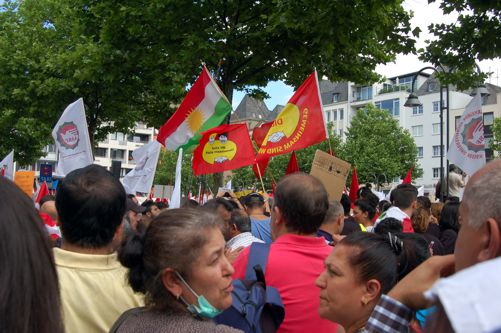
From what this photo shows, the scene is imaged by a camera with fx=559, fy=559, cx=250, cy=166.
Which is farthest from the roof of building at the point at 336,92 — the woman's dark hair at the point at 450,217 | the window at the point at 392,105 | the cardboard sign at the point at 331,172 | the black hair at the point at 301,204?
the black hair at the point at 301,204

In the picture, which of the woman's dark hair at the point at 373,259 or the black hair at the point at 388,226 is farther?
the black hair at the point at 388,226

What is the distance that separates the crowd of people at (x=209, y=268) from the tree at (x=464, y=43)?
724 centimetres

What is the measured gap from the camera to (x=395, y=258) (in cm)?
279

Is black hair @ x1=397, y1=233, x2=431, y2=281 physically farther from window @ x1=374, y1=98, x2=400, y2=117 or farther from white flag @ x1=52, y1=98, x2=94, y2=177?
window @ x1=374, y1=98, x2=400, y2=117

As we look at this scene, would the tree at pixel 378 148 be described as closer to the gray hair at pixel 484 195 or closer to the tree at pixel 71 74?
the tree at pixel 71 74

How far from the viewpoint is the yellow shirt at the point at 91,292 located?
7.78 feet

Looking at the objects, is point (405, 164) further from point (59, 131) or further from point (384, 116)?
point (59, 131)

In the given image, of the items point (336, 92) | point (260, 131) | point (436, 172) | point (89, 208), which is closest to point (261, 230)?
point (89, 208)

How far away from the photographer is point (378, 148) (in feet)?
177

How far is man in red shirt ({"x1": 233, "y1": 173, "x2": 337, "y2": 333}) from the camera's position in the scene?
303 centimetres

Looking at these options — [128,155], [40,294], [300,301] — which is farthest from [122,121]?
[128,155]

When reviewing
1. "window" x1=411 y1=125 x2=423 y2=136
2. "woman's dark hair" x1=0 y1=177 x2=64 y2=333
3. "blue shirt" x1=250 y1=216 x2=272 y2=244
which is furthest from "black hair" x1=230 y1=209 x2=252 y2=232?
"window" x1=411 y1=125 x2=423 y2=136

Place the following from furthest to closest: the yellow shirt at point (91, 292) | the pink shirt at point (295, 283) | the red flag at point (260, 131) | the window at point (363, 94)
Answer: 1. the window at point (363, 94)
2. the red flag at point (260, 131)
3. the pink shirt at point (295, 283)
4. the yellow shirt at point (91, 292)

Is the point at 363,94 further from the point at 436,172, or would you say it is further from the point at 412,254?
the point at 412,254
